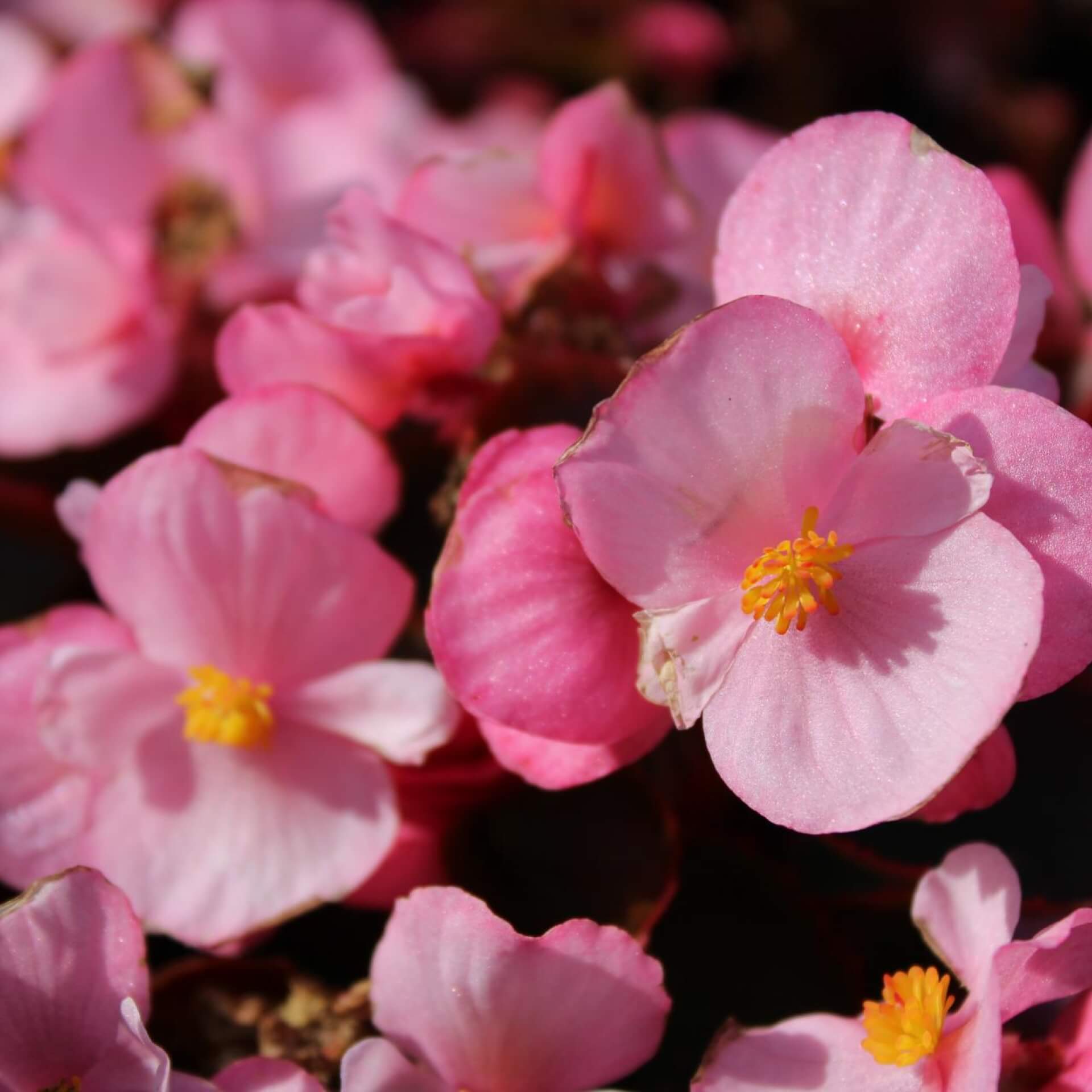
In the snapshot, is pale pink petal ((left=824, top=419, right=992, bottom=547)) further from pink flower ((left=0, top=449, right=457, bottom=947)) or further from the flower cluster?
pink flower ((left=0, top=449, right=457, bottom=947))

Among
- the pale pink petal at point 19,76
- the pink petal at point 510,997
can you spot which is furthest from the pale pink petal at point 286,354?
the pale pink petal at point 19,76

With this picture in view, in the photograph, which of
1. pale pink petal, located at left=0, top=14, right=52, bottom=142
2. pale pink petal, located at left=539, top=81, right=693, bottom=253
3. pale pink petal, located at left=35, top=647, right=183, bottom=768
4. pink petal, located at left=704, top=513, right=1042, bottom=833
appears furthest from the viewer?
pale pink petal, located at left=0, top=14, right=52, bottom=142

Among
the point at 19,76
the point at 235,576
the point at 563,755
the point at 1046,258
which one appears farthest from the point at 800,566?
the point at 19,76

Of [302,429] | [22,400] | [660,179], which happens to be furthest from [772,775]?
[22,400]

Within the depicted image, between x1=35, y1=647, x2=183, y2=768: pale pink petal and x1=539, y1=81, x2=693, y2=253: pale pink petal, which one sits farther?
x1=539, y1=81, x2=693, y2=253: pale pink petal

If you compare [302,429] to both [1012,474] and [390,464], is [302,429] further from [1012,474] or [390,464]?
[1012,474]

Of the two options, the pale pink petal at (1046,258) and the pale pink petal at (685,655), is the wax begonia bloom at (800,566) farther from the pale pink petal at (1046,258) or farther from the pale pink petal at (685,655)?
the pale pink petal at (1046,258)

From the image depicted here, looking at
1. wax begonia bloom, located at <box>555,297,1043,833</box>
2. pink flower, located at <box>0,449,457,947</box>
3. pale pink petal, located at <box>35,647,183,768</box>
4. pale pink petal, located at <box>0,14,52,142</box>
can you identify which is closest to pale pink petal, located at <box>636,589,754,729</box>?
wax begonia bloom, located at <box>555,297,1043,833</box>
